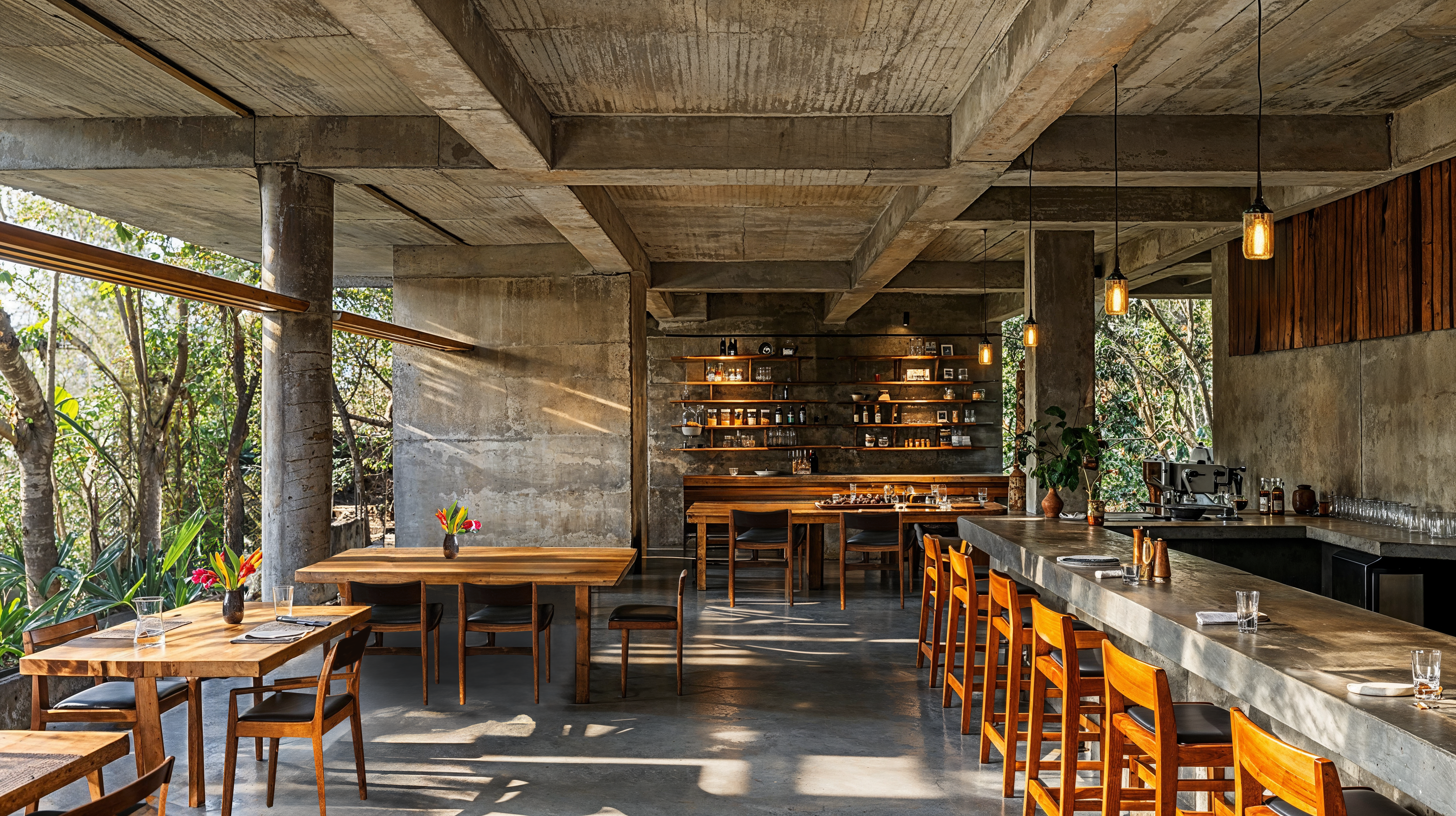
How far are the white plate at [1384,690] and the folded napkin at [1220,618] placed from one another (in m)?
0.72

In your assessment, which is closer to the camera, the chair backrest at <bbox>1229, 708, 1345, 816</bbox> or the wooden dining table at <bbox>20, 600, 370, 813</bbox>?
the chair backrest at <bbox>1229, 708, 1345, 816</bbox>

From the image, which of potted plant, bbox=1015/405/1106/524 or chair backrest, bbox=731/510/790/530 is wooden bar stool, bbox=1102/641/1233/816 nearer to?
potted plant, bbox=1015/405/1106/524

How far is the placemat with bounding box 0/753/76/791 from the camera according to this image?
2.48m

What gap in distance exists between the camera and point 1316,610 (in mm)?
3385

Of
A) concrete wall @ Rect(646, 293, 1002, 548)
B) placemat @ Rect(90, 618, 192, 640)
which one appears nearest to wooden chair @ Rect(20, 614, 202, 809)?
placemat @ Rect(90, 618, 192, 640)

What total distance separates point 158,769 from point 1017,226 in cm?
724

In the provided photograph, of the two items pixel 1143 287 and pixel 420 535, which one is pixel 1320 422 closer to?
pixel 1143 287

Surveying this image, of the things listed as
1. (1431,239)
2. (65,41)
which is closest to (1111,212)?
(1431,239)

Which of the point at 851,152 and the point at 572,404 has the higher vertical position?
the point at 851,152

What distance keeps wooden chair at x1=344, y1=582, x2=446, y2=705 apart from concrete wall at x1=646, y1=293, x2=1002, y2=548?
845 centimetres

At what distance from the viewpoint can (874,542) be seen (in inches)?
353

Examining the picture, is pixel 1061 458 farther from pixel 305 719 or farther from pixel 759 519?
pixel 305 719

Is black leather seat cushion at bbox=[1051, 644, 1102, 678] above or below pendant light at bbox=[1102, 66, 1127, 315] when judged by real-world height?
below

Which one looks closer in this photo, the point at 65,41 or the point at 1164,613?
the point at 1164,613
